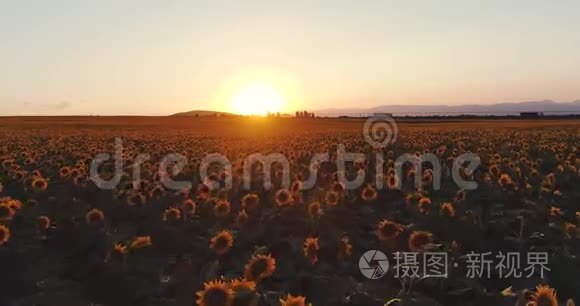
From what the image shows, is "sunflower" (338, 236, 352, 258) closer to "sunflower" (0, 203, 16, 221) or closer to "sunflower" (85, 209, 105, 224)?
"sunflower" (85, 209, 105, 224)

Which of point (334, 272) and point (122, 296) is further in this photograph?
point (334, 272)

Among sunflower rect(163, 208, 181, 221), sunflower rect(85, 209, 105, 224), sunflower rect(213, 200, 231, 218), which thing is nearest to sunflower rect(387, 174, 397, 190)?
sunflower rect(213, 200, 231, 218)

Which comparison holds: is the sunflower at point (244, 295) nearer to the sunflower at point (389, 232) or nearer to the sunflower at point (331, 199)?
the sunflower at point (389, 232)

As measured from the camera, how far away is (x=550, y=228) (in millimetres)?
9047

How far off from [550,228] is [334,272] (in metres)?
3.75

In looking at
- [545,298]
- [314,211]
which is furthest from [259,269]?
[314,211]

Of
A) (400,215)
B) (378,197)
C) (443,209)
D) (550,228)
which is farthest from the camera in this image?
(378,197)

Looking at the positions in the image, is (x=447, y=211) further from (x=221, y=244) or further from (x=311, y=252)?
(x=221, y=244)

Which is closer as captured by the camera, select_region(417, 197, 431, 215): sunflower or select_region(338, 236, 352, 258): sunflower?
select_region(338, 236, 352, 258): sunflower

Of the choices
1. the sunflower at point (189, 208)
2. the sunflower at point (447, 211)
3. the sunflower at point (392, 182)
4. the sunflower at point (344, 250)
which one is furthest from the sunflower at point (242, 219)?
the sunflower at point (392, 182)

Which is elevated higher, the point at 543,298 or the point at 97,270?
the point at 543,298

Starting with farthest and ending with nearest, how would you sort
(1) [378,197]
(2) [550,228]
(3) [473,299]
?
(1) [378,197]
(2) [550,228]
(3) [473,299]

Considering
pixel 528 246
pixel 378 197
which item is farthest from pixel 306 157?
pixel 528 246

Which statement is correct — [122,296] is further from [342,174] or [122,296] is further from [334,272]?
[342,174]
